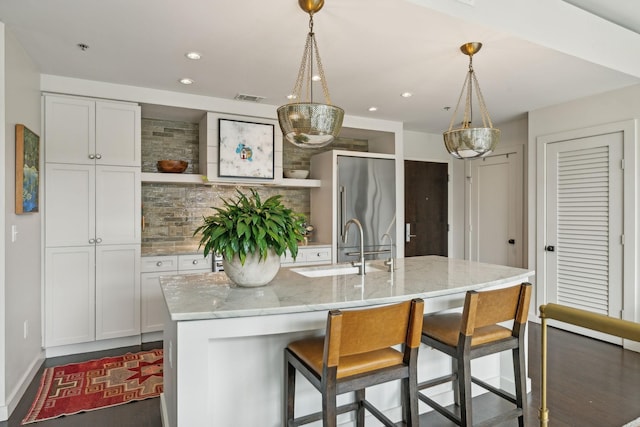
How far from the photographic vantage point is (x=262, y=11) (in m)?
2.29

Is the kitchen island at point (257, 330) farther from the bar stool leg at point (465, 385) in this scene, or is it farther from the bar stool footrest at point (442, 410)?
the bar stool leg at point (465, 385)

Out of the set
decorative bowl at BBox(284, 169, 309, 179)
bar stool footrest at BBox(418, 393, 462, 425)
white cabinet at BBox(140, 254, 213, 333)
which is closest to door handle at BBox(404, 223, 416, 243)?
decorative bowl at BBox(284, 169, 309, 179)

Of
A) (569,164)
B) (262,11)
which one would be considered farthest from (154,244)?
(569,164)

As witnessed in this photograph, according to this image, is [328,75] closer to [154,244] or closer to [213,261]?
[213,261]

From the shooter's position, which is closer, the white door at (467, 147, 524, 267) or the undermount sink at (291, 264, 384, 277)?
the undermount sink at (291, 264, 384, 277)

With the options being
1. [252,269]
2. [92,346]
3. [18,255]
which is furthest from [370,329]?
[92,346]

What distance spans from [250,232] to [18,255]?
6.65 feet

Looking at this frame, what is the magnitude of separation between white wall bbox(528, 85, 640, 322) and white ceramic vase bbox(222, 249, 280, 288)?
3660 millimetres

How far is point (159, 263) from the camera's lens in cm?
380

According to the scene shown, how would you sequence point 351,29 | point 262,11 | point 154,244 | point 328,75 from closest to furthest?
point 262,11
point 351,29
point 328,75
point 154,244

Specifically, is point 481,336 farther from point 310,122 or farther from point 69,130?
point 69,130

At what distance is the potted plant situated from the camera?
1930 mm

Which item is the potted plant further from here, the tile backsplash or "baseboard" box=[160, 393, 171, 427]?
the tile backsplash

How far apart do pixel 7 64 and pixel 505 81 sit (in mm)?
3967
